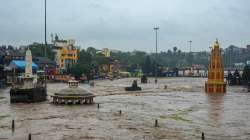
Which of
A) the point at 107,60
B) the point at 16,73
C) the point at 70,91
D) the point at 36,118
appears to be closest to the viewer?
the point at 36,118

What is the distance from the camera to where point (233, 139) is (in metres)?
31.3

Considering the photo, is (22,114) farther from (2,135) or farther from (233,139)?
(233,139)

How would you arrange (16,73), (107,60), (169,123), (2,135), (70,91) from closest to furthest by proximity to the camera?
(2,135), (169,123), (70,91), (16,73), (107,60)

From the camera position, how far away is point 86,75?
4993 inches

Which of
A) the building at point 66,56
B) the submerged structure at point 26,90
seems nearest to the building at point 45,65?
the building at point 66,56

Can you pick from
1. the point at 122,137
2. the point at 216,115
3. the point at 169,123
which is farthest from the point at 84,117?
the point at 216,115

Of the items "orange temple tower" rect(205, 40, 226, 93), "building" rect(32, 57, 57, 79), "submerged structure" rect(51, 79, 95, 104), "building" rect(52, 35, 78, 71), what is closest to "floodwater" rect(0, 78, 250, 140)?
"submerged structure" rect(51, 79, 95, 104)

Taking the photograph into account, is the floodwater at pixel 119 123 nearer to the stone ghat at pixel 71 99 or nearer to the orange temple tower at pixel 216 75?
the stone ghat at pixel 71 99

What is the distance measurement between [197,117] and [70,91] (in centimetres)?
1675

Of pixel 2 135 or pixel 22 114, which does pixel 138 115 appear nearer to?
pixel 22 114

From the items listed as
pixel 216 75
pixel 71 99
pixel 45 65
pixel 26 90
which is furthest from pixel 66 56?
pixel 71 99

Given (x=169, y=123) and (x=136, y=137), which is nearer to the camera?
(x=136, y=137)

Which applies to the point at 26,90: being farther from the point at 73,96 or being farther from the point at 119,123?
the point at 119,123

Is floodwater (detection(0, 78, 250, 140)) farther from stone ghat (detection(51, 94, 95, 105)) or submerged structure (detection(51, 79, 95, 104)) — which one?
submerged structure (detection(51, 79, 95, 104))
